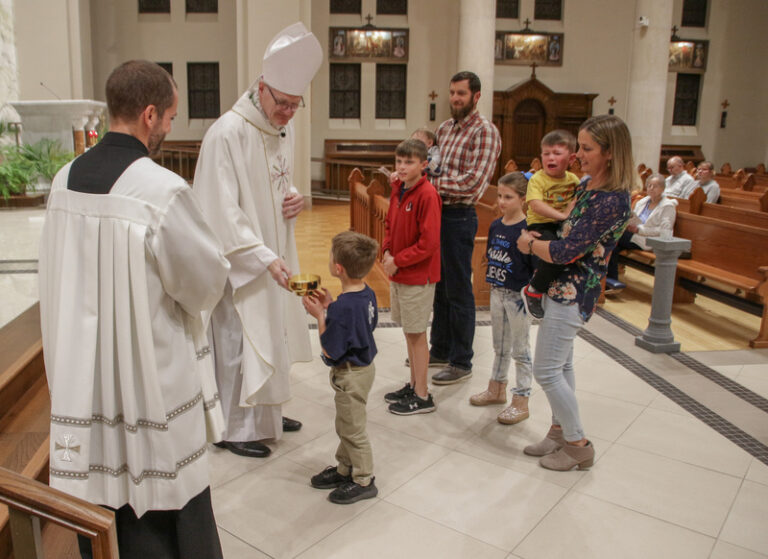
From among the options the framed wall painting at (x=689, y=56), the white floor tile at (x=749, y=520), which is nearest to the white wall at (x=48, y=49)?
the white floor tile at (x=749, y=520)

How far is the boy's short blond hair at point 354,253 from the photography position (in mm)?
2662

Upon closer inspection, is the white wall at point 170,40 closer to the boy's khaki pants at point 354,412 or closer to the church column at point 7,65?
the church column at point 7,65

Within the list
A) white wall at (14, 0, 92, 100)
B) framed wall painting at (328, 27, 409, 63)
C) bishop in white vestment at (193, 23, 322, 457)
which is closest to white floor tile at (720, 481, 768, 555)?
bishop in white vestment at (193, 23, 322, 457)

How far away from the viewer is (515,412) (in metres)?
3.64

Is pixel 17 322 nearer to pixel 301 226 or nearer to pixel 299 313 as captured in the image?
pixel 299 313

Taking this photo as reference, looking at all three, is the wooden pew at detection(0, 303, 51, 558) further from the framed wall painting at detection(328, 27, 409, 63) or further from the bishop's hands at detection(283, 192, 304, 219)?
the framed wall painting at detection(328, 27, 409, 63)

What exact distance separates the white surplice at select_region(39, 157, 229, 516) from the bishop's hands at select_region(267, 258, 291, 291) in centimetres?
103

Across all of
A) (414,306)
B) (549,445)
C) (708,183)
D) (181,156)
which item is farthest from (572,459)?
(181,156)

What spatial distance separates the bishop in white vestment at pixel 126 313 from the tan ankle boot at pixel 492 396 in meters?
2.23

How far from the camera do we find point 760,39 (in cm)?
1805

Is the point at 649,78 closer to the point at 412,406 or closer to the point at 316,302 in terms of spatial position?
the point at 412,406

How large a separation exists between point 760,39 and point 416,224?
61.1 ft

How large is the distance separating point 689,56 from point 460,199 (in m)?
16.9

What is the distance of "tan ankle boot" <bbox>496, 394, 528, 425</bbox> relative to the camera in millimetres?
3619
